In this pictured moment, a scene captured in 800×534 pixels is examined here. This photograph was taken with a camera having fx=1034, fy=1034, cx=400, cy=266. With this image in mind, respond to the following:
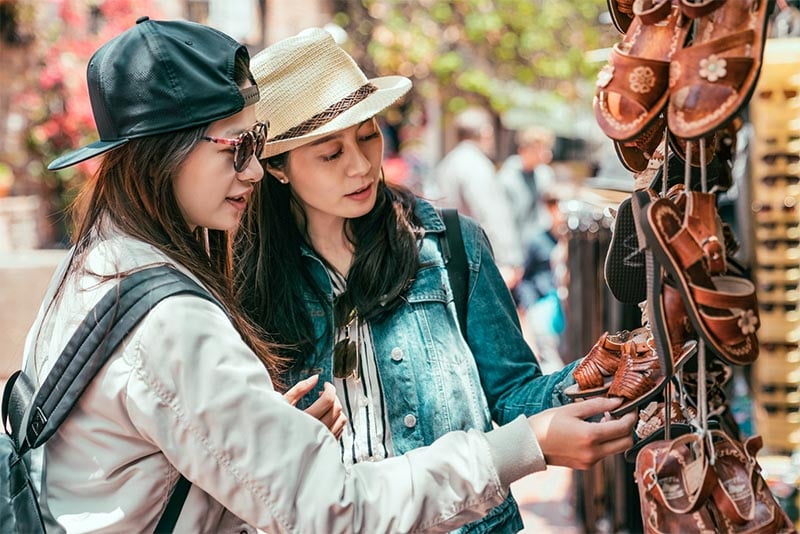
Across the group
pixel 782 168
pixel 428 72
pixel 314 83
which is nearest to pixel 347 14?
pixel 428 72

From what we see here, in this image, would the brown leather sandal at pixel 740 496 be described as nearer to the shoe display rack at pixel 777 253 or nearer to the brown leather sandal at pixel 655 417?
the brown leather sandal at pixel 655 417

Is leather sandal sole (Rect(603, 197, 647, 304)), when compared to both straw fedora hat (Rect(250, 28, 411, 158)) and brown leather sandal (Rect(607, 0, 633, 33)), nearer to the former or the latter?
brown leather sandal (Rect(607, 0, 633, 33))

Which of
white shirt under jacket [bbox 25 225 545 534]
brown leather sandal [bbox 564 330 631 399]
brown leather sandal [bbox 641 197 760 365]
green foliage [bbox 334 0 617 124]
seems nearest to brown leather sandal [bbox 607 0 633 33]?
brown leather sandal [bbox 641 197 760 365]

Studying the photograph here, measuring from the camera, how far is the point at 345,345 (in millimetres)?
2264

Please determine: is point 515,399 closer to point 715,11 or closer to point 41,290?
point 715,11

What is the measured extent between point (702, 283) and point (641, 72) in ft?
1.05

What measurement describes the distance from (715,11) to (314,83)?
1049 mm

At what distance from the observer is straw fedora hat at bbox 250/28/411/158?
2.25 metres

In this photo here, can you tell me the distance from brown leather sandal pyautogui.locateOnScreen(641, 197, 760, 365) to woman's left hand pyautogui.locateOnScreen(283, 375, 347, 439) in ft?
2.22

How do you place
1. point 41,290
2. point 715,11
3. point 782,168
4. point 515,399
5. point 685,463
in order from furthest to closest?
1. point 41,290
2. point 782,168
3. point 515,399
4. point 685,463
5. point 715,11

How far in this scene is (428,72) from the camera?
53.0ft

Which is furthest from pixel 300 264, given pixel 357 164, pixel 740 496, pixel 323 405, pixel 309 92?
pixel 740 496

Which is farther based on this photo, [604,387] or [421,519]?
[604,387]

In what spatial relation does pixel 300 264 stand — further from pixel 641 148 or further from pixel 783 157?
pixel 783 157
